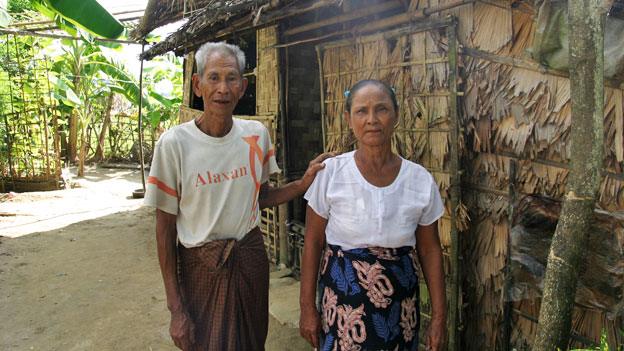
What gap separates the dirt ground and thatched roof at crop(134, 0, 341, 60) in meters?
2.73

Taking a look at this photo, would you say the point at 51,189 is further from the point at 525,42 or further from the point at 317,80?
the point at 525,42

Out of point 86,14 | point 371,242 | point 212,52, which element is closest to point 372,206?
point 371,242

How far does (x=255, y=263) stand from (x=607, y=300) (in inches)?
66.8

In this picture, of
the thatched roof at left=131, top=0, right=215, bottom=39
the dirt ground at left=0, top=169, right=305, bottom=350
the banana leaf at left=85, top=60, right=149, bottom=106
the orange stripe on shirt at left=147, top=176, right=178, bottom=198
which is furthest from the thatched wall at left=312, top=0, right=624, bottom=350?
the banana leaf at left=85, top=60, right=149, bottom=106

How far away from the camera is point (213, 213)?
1963 mm

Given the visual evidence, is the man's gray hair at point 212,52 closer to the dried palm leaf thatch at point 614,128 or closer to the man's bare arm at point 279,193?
the man's bare arm at point 279,193

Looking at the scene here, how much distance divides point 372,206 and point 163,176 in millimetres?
902

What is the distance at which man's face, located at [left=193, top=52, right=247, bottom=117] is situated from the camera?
1916mm

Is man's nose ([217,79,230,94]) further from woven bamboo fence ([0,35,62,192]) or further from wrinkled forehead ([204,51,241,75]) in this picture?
woven bamboo fence ([0,35,62,192])

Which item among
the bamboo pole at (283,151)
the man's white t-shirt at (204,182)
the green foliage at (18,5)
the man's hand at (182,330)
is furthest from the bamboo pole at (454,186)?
the green foliage at (18,5)

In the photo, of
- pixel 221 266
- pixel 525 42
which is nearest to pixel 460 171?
pixel 525 42

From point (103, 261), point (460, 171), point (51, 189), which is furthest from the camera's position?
point (51, 189)

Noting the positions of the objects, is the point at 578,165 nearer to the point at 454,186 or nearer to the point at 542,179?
the point at 542,179

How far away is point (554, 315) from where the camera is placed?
135 cm
